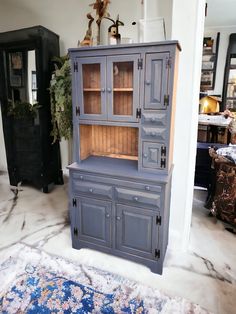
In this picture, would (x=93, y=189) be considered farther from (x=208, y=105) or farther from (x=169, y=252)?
(x=208, y=105)

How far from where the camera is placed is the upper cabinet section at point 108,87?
69.1 inches

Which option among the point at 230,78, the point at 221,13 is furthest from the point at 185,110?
the point at 230,78

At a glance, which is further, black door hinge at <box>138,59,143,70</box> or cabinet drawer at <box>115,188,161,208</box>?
cabinet drawer at <box>115,188,161,208</box>

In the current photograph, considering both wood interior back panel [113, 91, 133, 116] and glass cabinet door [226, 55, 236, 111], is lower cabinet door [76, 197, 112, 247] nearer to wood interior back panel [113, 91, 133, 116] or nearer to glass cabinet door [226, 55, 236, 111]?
wood interior back panel [113, 91, 133, 116]

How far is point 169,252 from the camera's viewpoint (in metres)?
2.19

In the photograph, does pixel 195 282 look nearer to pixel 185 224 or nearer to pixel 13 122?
pixel 185 224

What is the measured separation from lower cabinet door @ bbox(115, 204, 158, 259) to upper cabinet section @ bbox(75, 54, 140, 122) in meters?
0.74

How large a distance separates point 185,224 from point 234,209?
0.76 m

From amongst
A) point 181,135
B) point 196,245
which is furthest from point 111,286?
point 181,135

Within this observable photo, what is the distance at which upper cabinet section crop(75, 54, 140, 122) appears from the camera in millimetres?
1754

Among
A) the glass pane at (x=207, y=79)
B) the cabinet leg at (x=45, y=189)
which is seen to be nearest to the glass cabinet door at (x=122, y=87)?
the cabinet leg at (x=45, y=189)

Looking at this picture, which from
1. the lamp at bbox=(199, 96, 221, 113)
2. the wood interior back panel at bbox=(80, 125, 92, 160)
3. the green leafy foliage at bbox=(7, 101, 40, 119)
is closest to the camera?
the wood interior back panel at bbox=(80, 125, 92, 160)

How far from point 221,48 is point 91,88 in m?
4.75

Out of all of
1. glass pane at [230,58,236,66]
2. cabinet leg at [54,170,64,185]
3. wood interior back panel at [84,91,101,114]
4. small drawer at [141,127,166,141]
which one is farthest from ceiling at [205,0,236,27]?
cabinet leg at [54,170,64,185]
